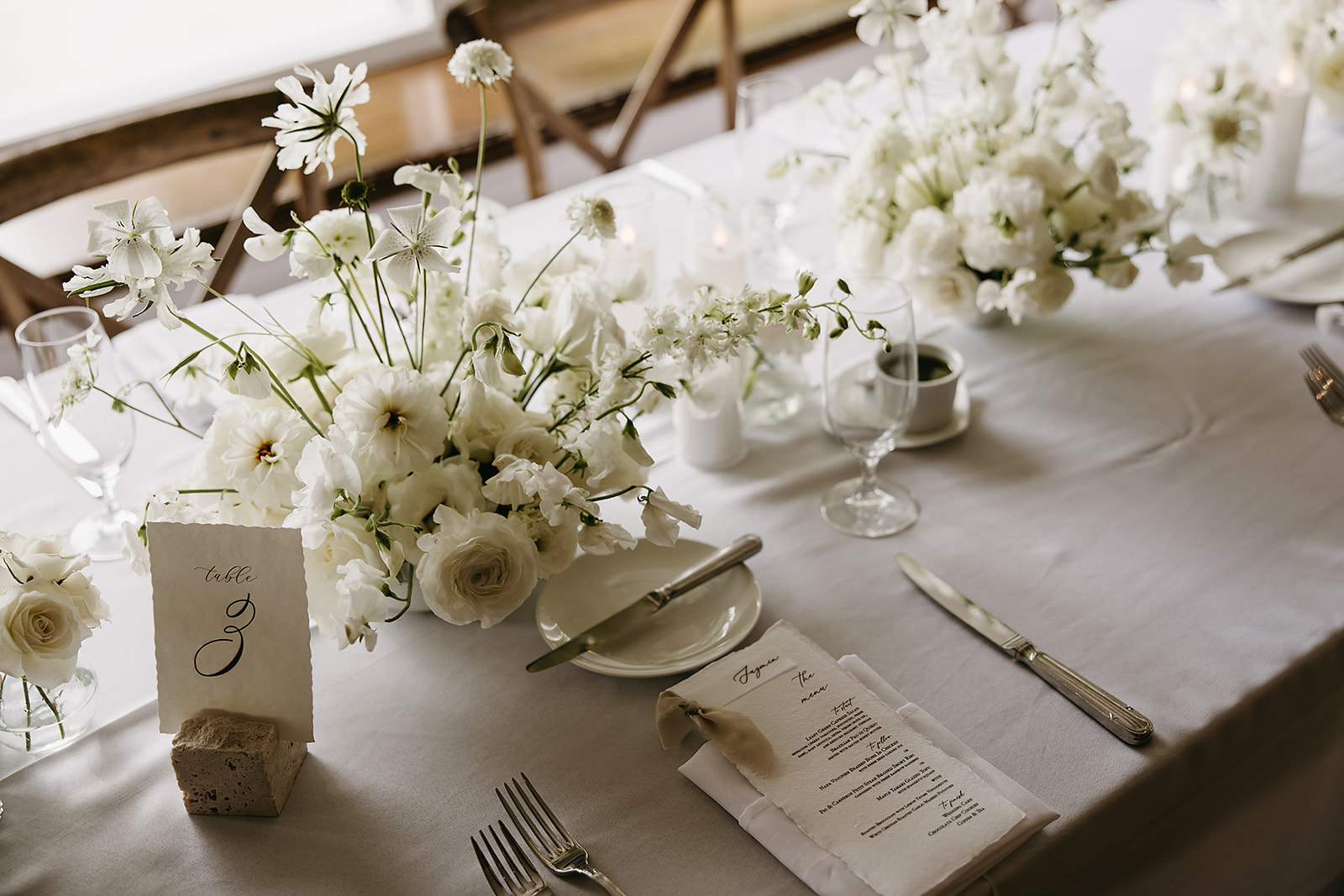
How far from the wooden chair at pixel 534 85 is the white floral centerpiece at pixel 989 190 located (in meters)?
0.96

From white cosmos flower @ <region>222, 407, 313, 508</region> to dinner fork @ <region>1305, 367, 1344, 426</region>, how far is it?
1.09 meters

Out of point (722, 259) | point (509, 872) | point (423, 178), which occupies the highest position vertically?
point (423, 178)

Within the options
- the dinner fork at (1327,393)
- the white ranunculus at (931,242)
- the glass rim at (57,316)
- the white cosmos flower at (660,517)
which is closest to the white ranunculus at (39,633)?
the glass rim at (57,316)

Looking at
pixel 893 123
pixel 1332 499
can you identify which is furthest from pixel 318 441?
pixel 1332 499

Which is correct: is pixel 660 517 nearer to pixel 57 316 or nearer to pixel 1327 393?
pixel 57 316

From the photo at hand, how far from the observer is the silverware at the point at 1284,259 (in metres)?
1.47

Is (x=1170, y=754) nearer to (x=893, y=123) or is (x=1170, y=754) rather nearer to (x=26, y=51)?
(x=893, y=123)

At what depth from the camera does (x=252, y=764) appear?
33.4 inches

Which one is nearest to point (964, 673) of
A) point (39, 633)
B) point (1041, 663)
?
point (1041, 663)

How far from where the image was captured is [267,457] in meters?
0.88

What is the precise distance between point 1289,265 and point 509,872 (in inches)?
51.4

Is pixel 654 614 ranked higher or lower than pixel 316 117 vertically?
lower

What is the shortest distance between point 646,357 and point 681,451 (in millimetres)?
397

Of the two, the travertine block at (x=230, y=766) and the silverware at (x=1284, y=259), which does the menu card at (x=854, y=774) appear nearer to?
the travertine block at (x=230, y=766)
